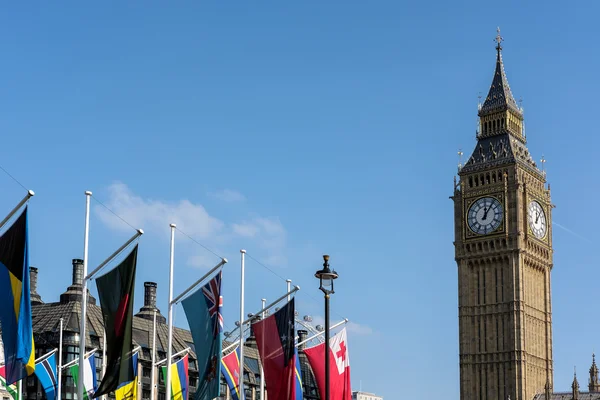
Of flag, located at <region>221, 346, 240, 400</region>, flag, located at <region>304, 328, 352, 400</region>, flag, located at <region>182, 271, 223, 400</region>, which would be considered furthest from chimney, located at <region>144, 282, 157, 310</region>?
flag, located at <region>182, 271, 223, 400</region>

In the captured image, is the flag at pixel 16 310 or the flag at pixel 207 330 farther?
the flag at pixel 207 330

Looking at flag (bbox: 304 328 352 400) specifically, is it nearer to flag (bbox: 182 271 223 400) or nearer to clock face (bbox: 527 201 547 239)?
flag (bbox: 182 271 223 400)

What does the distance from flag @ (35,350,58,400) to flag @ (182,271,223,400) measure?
27149 mm

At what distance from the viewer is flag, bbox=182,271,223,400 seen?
51.8 metres

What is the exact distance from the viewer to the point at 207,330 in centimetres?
5234

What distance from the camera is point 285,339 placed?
55.9 metres

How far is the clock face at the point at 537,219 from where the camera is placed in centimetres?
14788

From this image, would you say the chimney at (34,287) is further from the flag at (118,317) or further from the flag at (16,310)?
the flag at (16,310)

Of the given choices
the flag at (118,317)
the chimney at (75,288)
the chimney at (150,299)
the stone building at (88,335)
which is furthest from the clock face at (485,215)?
the flag at (118,317)

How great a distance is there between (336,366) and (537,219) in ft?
310

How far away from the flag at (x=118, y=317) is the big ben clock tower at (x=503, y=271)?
103549 millimetres

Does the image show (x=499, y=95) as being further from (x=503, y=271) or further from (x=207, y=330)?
(x=207, y=330)

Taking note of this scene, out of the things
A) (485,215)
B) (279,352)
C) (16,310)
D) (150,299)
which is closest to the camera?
(16,310)

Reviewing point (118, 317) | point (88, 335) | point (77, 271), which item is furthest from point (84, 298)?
point (77, 271)
